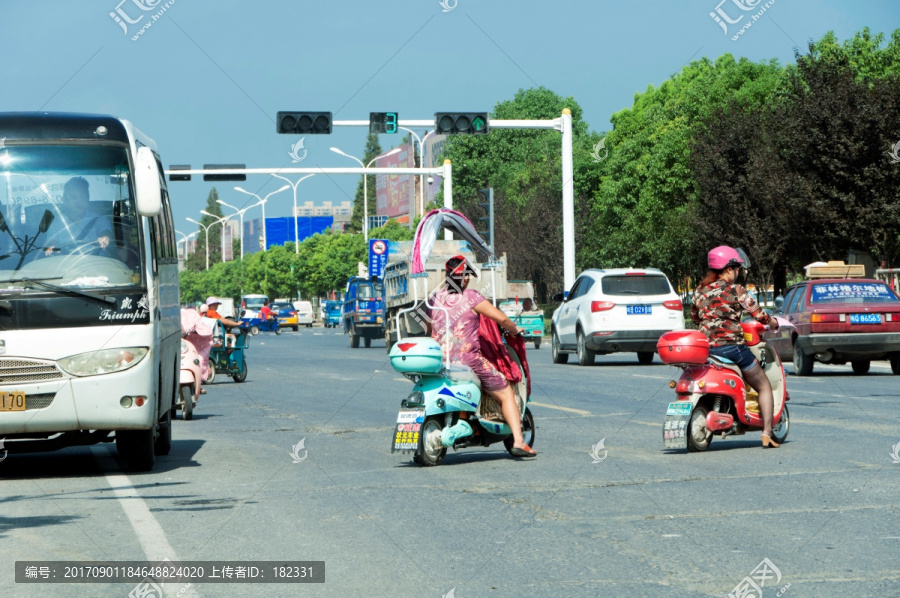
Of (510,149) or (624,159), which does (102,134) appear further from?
(510,149)

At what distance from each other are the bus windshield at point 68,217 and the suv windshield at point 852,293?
47.0 feet

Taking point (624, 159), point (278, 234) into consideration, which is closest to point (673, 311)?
point (624, 159)

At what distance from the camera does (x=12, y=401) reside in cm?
959

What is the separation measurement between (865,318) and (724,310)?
11271 mm

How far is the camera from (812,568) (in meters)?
6.11

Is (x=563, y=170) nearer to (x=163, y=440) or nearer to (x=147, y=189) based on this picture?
(x=163, y=440)

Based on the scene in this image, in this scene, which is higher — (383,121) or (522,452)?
(383,121)

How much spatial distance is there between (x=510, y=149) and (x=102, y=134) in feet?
249

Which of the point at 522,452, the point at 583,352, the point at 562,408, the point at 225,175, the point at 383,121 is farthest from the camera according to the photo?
the point at 225,175

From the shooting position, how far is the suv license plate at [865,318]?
21.1 m

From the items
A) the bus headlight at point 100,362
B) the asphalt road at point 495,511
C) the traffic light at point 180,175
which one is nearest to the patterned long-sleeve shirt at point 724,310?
the asphalt road at point 495,511

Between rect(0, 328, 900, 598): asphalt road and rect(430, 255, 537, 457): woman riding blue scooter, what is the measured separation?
0.64m

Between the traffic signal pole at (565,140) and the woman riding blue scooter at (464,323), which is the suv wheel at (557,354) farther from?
the woman riding blue scooter at (464,323)

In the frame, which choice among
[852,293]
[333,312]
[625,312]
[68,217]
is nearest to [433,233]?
[68,217]
